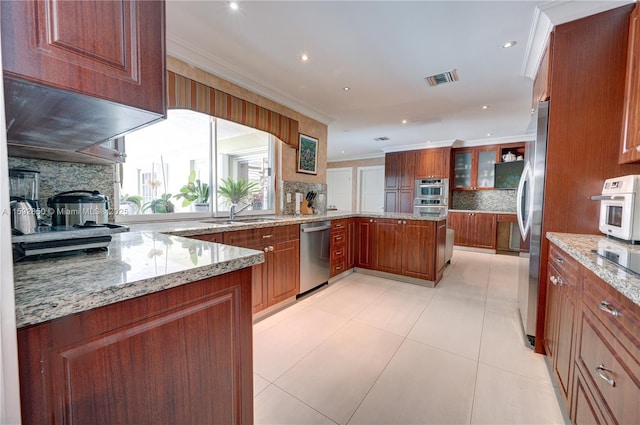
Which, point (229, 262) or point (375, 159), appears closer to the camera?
point (229, 262)

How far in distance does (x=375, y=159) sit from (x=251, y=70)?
564cm

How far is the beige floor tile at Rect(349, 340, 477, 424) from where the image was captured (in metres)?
1.37

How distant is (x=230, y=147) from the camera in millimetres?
3264

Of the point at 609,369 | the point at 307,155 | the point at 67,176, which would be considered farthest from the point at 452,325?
the point at 67,176

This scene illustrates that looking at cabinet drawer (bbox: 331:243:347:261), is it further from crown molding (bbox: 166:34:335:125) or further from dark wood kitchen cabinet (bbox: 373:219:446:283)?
crown molding (bbox: 166:34:335:125)

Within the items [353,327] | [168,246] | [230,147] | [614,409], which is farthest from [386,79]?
[614,409]

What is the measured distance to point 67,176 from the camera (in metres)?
1.52

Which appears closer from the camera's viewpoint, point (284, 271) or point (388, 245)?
point (284, 271)

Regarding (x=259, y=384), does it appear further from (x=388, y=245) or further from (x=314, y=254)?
(x=388, y=245)

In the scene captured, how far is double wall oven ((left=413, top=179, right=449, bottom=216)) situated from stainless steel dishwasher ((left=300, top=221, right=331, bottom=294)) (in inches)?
143

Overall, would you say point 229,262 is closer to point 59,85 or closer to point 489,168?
point 59,85

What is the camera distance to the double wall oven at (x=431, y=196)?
18.9 feet

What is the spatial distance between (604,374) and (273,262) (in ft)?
7.01

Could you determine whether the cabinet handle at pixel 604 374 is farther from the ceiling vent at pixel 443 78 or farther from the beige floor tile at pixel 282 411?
the ceiling vent at pixel 443 78
